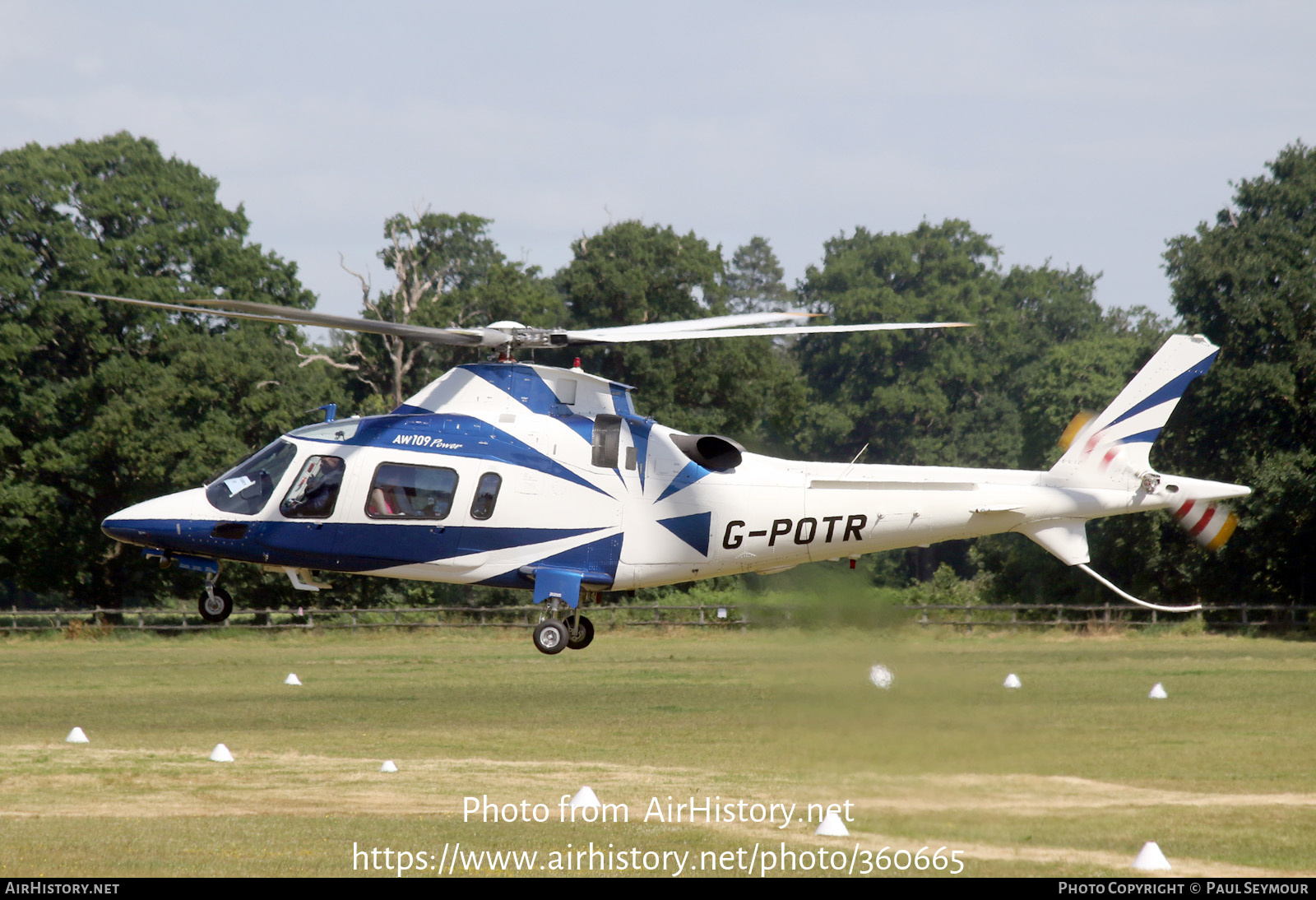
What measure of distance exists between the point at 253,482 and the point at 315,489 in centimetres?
96

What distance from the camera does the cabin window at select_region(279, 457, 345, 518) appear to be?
17.3 metres

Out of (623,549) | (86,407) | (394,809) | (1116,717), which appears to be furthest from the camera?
(86,407)

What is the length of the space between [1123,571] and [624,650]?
814 inches

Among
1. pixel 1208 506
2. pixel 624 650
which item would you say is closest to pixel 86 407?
pixel 624 650

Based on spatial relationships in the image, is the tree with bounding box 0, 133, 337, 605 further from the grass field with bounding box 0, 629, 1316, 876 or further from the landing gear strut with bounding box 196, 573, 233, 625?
the landing gear strut with bounding box 196, 573, 233, 625

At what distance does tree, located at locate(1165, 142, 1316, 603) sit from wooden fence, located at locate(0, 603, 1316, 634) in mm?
1759

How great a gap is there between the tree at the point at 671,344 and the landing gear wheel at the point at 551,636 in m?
41.3

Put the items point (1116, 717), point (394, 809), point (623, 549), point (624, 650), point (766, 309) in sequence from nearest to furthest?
1. point (623, 549)
2. point (394, 809)
3. point (1116, 717)
4. point (624, 650)
5. point (766, 309)

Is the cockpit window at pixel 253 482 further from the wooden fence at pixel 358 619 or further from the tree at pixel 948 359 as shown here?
the tree at pixel 948 359

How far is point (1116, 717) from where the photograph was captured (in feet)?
104

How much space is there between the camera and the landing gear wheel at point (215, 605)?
17.6m

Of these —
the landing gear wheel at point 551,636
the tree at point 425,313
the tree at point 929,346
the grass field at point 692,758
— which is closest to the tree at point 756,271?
the tree at point 929,346

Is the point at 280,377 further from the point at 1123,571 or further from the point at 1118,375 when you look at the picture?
the point at 1118,375

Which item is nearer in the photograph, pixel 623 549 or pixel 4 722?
pixel 623 549
